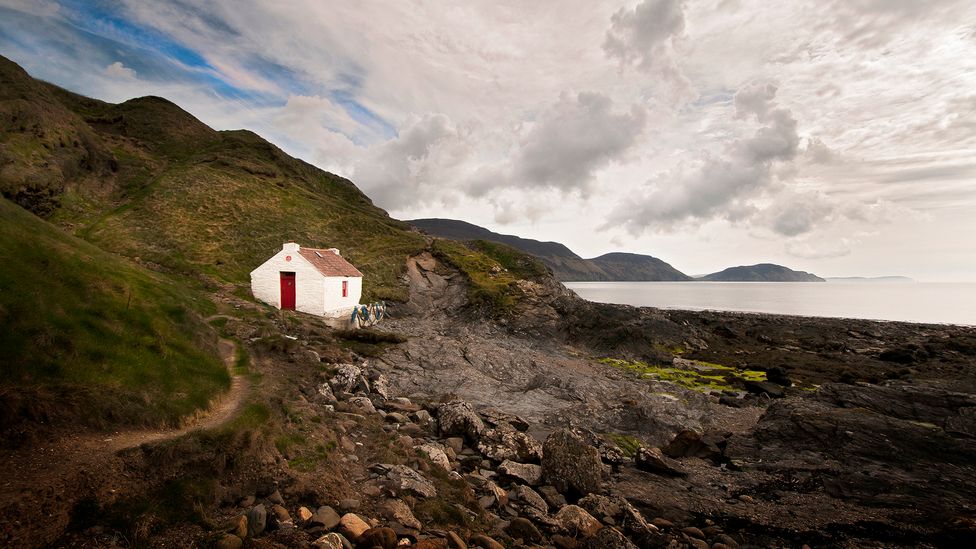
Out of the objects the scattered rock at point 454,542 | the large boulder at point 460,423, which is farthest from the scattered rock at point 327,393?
the scattered rock at point 454,542

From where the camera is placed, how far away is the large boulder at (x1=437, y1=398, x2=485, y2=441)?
1564 centimetres

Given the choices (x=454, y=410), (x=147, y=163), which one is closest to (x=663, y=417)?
(x=454, y=410)

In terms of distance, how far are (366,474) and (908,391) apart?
1117 inches

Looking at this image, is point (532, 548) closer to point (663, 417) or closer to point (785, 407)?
point (663, 417)

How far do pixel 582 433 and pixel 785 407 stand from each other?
11707mm

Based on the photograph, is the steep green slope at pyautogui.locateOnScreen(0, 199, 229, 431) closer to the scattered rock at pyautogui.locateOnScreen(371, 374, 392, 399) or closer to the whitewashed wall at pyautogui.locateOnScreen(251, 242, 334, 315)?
the scattered rock at pyautogui.locateOnScreen(371, 374, 392, 399)

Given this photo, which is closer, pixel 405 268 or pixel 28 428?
pixel 28 428

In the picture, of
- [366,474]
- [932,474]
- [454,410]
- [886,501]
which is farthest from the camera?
[454,410]

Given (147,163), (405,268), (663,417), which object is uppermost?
(147,163)

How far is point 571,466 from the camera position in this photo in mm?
13570

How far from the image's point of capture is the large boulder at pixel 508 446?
14.5 meters

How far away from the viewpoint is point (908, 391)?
22188 millimetres

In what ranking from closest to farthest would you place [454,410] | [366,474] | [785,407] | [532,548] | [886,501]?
[532,548] < [366,474] < [886,501] < [454,410] < [785,407]

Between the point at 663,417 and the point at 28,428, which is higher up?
the point at 28,428
